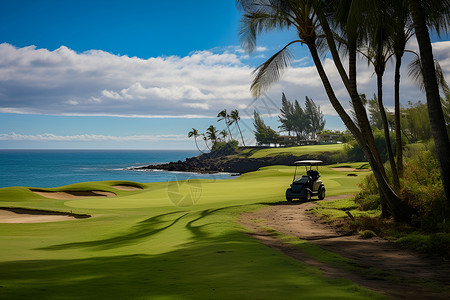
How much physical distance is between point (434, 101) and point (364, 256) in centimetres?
503

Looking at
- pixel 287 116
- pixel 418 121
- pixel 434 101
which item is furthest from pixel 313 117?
pixel 434 101

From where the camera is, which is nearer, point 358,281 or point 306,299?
point 306,299

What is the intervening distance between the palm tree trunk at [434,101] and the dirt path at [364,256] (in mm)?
2673

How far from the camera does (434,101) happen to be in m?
9.83

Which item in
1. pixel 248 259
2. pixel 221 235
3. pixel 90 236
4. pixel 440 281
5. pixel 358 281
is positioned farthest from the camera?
pixel 90 236

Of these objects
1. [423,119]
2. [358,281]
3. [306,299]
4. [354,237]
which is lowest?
[354,237]

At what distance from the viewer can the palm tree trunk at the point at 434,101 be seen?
972 centimetres

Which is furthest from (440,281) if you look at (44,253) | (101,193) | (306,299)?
(101,193)

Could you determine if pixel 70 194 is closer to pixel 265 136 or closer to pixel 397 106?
pixel 397 106

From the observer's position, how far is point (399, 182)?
47.1ft

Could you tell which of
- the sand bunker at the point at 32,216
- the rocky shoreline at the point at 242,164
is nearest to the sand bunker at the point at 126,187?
the sand bunker at the point at 32,216

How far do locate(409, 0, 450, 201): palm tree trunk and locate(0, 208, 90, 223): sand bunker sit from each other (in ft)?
46.6

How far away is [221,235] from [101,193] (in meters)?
20.5

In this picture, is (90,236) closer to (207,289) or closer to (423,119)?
(207,289)
